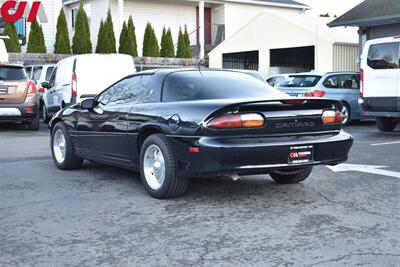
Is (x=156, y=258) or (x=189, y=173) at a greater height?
(x=189, y=173)

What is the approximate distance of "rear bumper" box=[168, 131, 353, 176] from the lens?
5691 millimetres

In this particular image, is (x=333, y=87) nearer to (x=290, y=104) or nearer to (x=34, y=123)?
(x=34, y=123)

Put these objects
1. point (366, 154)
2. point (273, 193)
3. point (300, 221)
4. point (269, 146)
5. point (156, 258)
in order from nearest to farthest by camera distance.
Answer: point (156, 258) < point (300, 221) < point (269, 146) < point (273, 193) < point (366, 154)

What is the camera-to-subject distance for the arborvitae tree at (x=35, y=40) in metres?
26.8

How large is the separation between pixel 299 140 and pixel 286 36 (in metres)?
19.2

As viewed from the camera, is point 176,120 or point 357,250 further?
point 176,120

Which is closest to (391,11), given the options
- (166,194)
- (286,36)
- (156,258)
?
(286,36)

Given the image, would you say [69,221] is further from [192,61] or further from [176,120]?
[192,61]

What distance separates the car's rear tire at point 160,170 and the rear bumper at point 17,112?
26.1 feet

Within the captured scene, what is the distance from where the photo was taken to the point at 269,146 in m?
5.80

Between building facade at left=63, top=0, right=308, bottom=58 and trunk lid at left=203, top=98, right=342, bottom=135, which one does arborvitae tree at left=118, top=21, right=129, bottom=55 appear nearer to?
building facade at left=63, top=0, right=308, bottom=58

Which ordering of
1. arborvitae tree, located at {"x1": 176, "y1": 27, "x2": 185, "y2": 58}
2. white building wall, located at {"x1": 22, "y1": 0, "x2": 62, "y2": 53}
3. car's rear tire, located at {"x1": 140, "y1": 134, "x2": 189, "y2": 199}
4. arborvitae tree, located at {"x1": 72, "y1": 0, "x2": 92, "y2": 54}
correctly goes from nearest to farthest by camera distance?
car's rear tire, located at {"x1": 140, "y1": 134, "x2": 189, "y2": 199} → arborvitae tree, located at {"x1": 72, "y1": 0, "x2": 92, "y2": 54} → arborvitae tree, located at {"x1": 176, "y1": 27, "x2": 185, "y2": 58} → white building wall, located at {"x1": 22, "y1": 0, "x2": 62, "y2": 53}

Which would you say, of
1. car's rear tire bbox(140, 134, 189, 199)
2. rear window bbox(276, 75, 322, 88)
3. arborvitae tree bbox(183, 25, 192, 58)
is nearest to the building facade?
arborvitae tree bbox(183, 25, 192, 58)

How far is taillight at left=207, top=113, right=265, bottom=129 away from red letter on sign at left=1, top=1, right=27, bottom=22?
23.0 meters
